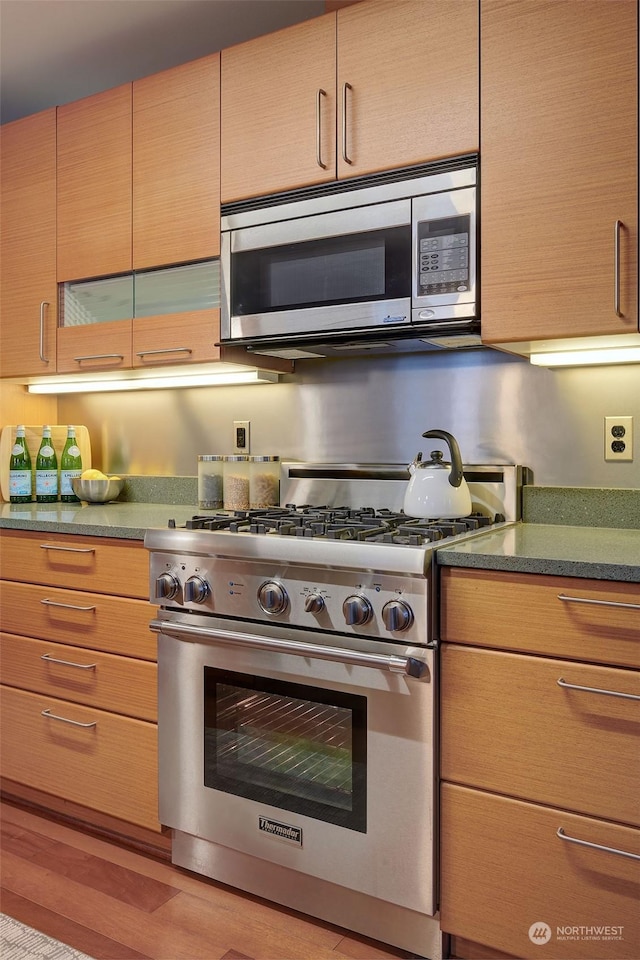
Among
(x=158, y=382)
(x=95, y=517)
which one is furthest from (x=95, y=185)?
(x=95, y=517)

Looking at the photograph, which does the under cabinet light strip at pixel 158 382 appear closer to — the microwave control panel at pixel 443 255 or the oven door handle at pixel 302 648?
the microwave control panel at pixel 443 255

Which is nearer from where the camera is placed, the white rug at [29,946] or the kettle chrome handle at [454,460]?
the white rug at [29,946]

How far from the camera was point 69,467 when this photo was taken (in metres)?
2.81

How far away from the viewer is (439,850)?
59.2 inches

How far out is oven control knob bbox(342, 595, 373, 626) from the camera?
1504 millimetres

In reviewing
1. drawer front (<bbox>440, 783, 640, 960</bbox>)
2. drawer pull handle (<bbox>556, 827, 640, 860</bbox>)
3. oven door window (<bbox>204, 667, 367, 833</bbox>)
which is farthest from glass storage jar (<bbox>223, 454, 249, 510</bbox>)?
drawer pull handle (<bbox>556, 827, 640, 860</bbox>)

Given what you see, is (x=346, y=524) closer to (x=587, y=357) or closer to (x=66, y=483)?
(x=587, y=357)

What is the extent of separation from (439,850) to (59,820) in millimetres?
1278

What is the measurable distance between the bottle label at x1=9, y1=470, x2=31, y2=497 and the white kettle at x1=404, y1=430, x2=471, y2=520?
1.63 m

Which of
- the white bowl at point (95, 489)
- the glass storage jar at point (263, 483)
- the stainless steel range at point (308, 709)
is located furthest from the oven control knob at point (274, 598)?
the white bowl at point (95, 489)

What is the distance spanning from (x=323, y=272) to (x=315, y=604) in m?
0.96

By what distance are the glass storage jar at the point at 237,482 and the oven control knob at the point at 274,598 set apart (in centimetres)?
75

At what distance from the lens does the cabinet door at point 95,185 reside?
2379mm

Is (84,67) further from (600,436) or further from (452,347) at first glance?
(600,436)
